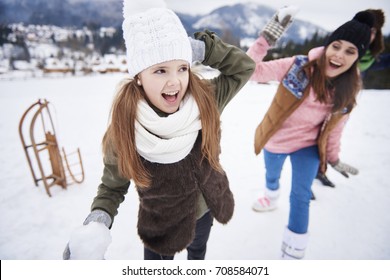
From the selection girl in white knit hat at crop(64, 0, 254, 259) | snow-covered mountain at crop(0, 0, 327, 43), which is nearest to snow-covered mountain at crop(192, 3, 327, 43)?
snow-covered mountain at crop(0, 0, 327, 43)

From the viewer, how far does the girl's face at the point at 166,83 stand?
103cm

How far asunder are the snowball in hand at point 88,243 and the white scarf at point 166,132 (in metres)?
0.41

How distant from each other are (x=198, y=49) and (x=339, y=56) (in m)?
1.04

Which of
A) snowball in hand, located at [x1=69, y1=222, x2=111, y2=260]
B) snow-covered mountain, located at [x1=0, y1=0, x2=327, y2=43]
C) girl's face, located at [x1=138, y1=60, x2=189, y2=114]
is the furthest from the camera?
snow-covered mountain, located at [x1=0, y1=0, x2=327, y2=43]

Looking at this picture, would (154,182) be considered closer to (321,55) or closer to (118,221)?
(321,55)

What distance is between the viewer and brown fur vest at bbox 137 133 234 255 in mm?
1133

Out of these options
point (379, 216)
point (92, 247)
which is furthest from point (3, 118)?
point (379, 216)

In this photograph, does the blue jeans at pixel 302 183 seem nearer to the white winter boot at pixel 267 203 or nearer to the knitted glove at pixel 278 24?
the white winter boot at pixel 267 203

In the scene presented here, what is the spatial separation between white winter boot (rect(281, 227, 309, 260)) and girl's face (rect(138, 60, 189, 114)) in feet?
5.09

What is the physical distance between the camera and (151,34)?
1022 mm

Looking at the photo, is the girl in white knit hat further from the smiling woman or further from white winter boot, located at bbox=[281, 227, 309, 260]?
white winter boot, located at bbox=[281, 227, 309, 260]

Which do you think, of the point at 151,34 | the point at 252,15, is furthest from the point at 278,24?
the point at 252,15
